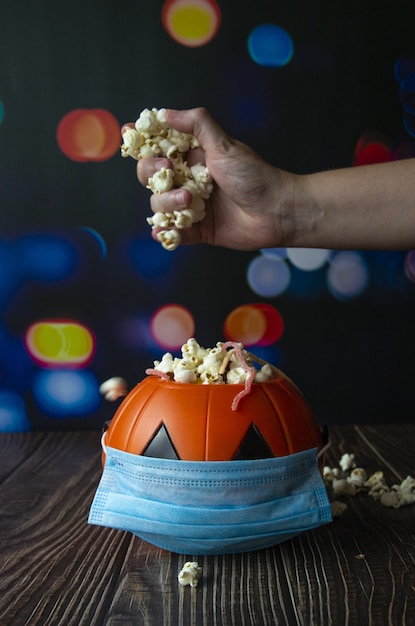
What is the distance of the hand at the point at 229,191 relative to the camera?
1308 mm

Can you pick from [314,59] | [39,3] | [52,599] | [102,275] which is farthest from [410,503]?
[39,3]

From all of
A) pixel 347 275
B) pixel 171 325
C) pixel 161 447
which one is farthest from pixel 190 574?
pixel 347 275

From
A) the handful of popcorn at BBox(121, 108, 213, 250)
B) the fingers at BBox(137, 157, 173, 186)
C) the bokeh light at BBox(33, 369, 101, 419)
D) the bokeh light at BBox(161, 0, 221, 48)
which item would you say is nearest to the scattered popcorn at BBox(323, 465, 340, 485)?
the handful of popcorn at BBox(121, 108, 213, 250)

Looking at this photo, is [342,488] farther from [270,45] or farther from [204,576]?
[270,45]

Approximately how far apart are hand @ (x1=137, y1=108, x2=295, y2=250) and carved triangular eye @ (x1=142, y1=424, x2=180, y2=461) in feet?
1.45

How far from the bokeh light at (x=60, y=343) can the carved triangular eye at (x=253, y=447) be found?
Answer: 4.48 ft

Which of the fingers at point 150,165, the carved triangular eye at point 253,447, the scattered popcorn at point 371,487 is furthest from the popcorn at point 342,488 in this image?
the fingers at point 150,165

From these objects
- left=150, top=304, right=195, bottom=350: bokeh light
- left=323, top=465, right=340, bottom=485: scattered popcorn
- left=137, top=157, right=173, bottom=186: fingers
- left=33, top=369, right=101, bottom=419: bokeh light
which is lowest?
left=33, top=369, right=101, bottom=419: bokeh light

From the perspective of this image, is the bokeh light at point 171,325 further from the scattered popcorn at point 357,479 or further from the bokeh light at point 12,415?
the scattered popcorn at point 357,479

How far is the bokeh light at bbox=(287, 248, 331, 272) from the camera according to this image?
233 cm

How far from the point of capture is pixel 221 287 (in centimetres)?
234

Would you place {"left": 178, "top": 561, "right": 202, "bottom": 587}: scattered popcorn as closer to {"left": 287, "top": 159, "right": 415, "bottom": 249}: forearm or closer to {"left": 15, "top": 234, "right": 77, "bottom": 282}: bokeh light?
{"left": 287, "top": 159, "right": 415, "bottom": 249}: forearm

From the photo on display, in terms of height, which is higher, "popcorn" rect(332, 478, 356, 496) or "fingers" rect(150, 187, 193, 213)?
"fingers" rect(150, 187, 193, 213)

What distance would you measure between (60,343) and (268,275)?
28.9 inches
